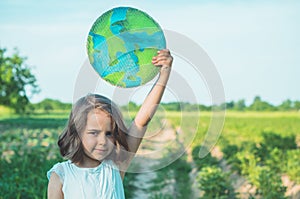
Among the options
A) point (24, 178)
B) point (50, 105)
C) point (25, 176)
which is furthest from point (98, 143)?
point (50, 105)

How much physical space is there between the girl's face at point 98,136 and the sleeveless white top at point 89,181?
7 cm

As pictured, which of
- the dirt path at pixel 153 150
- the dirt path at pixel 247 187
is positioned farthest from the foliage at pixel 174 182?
the dirt path at pixel 153 150

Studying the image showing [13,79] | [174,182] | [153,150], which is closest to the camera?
[153,150]

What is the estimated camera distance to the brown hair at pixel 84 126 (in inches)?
96.6

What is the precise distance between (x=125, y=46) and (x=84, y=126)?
37 cm

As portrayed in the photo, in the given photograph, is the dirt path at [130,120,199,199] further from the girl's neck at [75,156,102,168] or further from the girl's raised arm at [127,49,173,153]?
the girl's neck at [75,156,102,168]

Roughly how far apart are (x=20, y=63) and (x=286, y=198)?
1345cm

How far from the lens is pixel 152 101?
96.1 inches

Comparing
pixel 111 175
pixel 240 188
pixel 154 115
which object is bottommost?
pixel 240 188

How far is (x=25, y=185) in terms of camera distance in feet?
20.7

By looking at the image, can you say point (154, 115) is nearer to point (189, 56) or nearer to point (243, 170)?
point (189, 56)

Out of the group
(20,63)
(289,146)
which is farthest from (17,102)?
(289,146)

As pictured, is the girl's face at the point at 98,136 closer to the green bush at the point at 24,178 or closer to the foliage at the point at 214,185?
the green bush at the point at 24,178

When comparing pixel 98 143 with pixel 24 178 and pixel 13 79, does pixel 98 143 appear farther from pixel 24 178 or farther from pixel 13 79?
pixel 13 79
